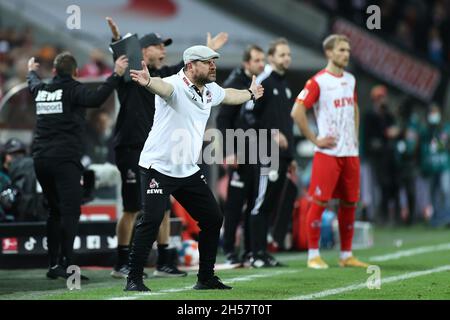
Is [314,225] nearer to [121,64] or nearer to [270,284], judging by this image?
[270,284]

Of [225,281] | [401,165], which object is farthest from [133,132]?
[401,165]

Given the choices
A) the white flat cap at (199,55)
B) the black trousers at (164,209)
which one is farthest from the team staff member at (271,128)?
the white flat cap at (199,55)

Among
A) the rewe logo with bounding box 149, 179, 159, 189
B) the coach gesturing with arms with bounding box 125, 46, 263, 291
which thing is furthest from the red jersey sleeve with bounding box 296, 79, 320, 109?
the rewe logo with bounding box 149, 179, 159, 189

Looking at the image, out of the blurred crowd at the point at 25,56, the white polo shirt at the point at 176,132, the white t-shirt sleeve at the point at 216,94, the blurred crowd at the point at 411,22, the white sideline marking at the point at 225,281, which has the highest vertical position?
the blurred crowd at the point at 411,22

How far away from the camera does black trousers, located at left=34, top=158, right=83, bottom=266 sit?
11.3 metres

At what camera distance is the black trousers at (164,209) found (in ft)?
31.6

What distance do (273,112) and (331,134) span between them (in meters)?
0.69

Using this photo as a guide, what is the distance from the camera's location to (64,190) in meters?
11.3

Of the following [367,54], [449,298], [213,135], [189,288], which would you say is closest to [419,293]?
[449,298]

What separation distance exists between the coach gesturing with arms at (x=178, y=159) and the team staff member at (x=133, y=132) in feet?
5.29

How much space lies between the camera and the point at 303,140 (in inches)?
869

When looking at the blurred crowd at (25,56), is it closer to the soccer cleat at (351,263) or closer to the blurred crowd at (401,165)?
the blurred crowd at (401,165)

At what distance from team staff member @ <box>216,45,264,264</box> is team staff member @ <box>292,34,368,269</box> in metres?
0.71

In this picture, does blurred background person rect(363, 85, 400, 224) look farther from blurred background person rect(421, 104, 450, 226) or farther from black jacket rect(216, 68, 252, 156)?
black jacket rect(216, 68, 252, 156)
